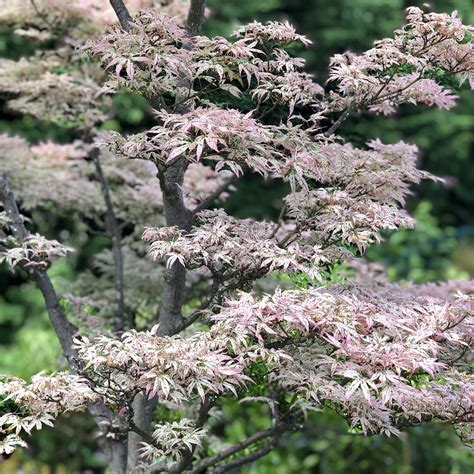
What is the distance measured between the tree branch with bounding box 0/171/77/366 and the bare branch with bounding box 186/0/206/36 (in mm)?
875

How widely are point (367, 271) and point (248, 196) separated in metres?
4.09

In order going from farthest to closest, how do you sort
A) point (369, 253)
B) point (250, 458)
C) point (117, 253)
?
point (369, 253) → point (117, 253) → point (250, 458)

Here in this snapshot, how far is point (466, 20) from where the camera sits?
7996 mm

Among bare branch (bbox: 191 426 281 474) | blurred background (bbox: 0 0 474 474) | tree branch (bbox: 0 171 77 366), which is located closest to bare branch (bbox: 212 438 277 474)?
bare branch (bbox: 191 426 281 474)

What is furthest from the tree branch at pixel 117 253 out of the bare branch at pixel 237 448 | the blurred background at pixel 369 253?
the bare branch at pixel 237 448

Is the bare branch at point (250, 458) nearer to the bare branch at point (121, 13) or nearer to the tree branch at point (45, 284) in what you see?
the tree branch at point (45, 284)

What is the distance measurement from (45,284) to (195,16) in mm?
1125

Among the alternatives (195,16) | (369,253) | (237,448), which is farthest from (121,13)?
(369,253)

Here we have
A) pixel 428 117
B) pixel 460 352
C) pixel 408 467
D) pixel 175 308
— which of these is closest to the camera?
pixel 460 352

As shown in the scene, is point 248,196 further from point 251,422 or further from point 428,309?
point 428,309

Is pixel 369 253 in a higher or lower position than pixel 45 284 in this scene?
lower

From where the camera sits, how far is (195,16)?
2.52 m

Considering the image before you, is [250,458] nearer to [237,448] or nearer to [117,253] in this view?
[237,448]

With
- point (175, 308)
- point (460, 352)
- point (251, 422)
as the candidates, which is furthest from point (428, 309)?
point (251, 422)
